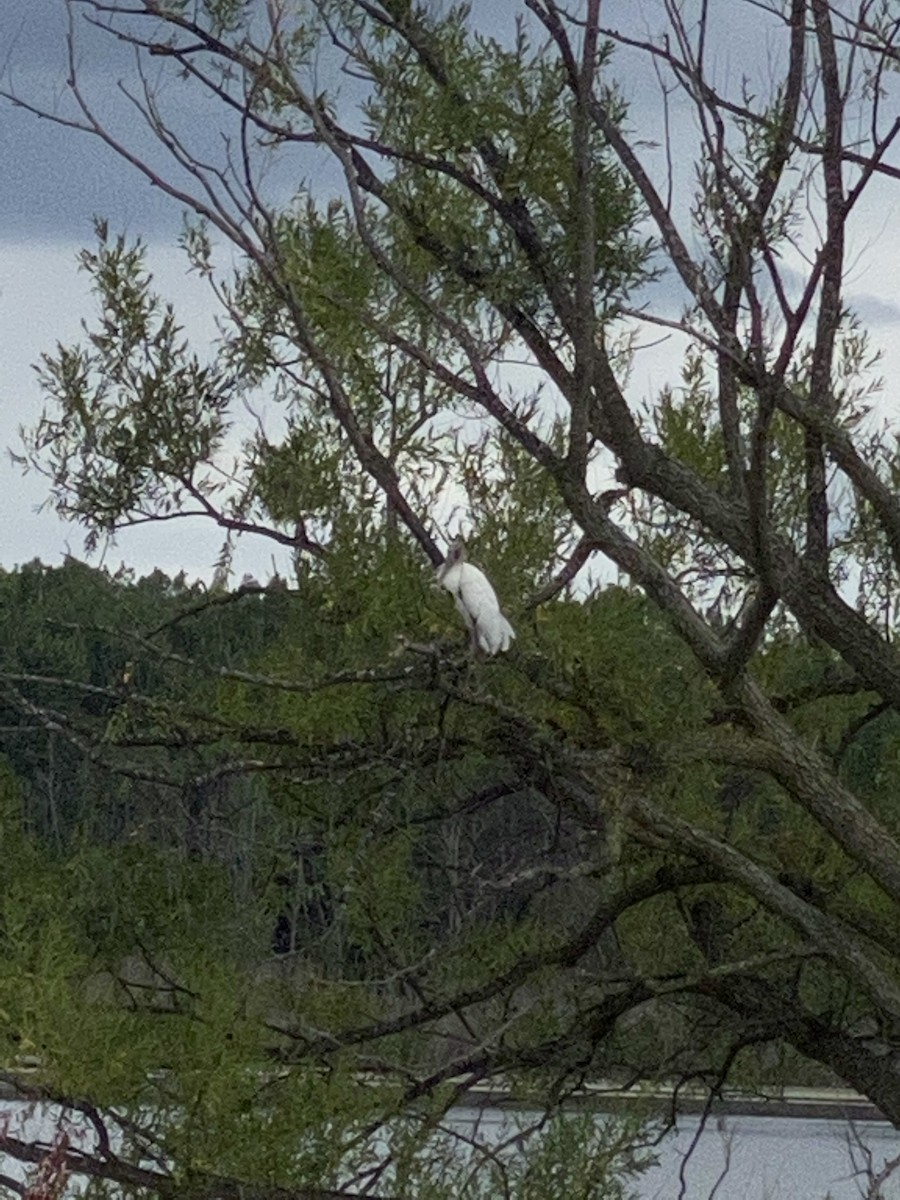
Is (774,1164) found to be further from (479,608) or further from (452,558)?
(479,608)

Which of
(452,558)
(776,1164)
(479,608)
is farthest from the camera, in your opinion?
(776,1164)

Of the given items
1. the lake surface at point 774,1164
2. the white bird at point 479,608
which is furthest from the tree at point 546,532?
the lake surface at point 774,1164

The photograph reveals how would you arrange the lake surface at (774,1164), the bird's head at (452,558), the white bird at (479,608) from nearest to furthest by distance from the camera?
Answer: the white bird at (479,608)
the bird's head at (452,558)
the lake surface at (774,1164)

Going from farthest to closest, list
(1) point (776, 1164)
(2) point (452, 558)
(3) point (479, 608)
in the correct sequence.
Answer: (1) point (776, 1164) → (2) point (452, 558) → (3) point (479, 608)

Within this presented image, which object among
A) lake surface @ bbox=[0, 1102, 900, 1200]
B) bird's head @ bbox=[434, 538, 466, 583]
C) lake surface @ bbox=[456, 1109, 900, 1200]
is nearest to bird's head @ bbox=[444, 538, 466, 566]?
bird's head @ bbox=[434, 538, 466, 583]

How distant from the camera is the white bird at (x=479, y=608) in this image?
5348 mm

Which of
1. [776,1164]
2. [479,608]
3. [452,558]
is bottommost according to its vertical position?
[479,608]

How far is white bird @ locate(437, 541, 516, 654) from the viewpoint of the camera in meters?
5.35

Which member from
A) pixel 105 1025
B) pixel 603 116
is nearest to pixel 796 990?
pixel 105 1025

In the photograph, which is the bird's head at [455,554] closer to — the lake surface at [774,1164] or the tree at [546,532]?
the tree at [546,532]

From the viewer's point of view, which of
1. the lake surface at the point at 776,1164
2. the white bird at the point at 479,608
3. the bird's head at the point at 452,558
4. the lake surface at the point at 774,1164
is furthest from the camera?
the lake surface at the point at 776,1164

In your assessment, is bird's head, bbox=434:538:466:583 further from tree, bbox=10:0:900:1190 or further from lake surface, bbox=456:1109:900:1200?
lake surface, bbox=456:1109:900:1200

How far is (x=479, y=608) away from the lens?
5344 mm

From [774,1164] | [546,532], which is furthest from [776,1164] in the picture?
[546,532]
